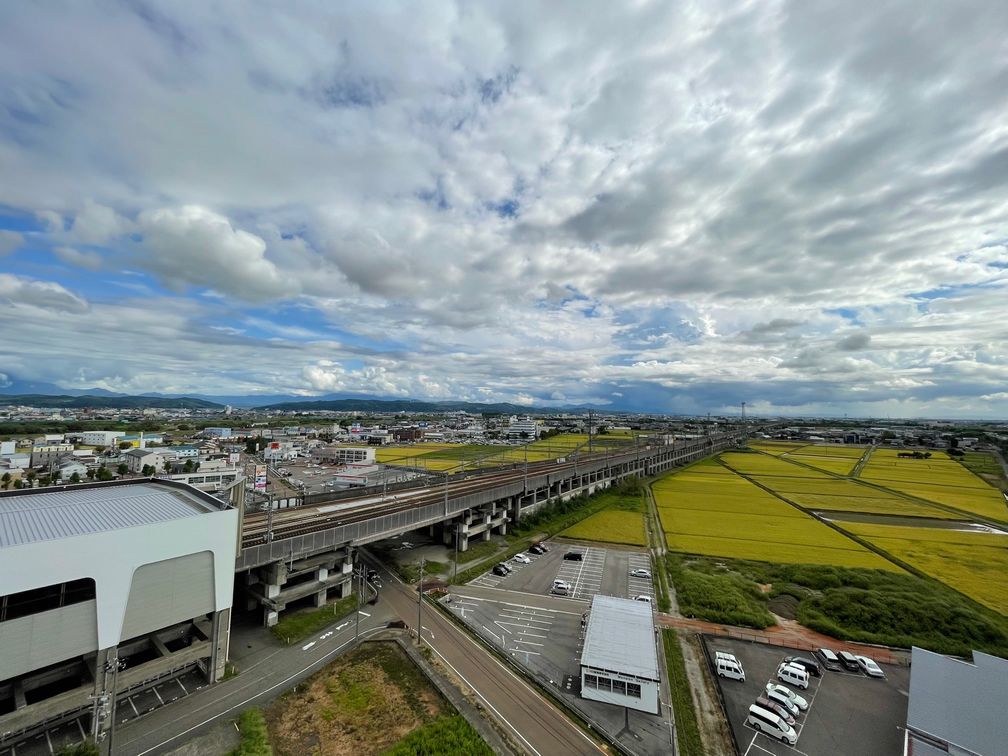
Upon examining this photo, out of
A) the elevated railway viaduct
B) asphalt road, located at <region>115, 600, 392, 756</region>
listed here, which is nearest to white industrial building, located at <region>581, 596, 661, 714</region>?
asphalt road, located at <region>115, 600, 392, 756</region>

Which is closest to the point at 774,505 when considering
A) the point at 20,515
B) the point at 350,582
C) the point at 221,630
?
the point at 350,582

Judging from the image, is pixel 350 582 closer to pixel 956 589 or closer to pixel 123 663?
pixel 123 663

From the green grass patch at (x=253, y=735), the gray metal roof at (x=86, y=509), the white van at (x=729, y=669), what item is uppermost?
the gray metal roof at (x=86, y=509)

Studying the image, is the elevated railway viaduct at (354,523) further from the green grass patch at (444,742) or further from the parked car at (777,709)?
the parked car at (777,709)

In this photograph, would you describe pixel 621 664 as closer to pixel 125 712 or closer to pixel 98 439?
pixel 125 712

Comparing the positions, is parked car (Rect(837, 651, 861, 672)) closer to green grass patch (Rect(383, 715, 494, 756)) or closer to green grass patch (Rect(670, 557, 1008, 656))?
green grass patch (Rect(670, 557, 1008, 656))

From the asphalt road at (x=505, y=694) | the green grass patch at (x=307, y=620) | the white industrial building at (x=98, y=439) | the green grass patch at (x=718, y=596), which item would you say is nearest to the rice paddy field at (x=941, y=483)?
the green grass patch at (x=718, y=596)
